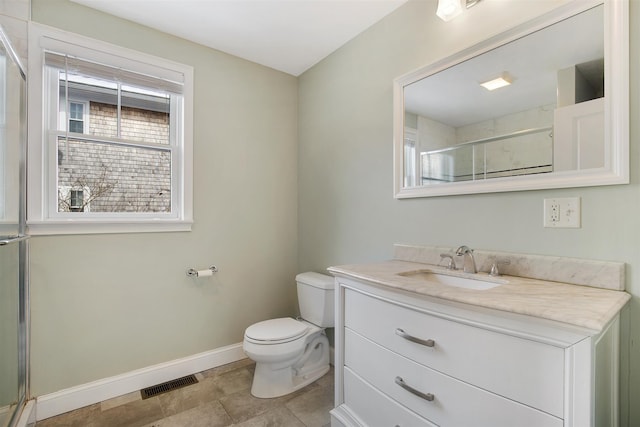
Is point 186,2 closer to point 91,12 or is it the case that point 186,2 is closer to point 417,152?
point 91,12

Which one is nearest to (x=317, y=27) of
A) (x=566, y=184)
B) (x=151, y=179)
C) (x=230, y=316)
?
(x=151, y=179)

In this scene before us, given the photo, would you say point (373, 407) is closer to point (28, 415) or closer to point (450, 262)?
point (450, 262)

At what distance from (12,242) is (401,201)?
79.8 inches

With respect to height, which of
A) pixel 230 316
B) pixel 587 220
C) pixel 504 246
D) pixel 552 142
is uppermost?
pixel 552 142

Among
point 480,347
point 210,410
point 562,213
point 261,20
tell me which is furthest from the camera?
point 261,20

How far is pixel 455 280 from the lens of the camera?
57.7 inches

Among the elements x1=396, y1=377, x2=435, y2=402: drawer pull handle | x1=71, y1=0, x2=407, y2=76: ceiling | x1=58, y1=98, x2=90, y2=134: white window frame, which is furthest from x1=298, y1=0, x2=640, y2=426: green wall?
x1=58, y1=98, x2=90, y2=134: white window frame

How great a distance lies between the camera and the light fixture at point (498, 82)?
4.63ft

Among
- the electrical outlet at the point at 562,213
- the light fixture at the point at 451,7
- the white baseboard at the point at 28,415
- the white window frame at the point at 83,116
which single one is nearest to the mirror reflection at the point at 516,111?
the electrical outlet at the point at 562,213

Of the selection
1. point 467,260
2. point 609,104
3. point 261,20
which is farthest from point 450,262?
point 261,20

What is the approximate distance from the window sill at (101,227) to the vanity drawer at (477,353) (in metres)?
1.53

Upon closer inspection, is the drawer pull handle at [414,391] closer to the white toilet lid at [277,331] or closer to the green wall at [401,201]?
the green wall at [401,201]

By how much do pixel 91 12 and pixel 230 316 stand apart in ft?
7.44

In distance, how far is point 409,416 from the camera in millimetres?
1185
